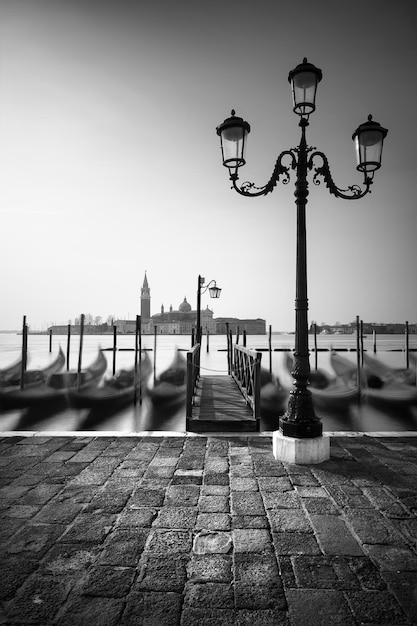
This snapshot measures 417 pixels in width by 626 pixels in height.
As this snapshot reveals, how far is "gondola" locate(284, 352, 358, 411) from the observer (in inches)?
510

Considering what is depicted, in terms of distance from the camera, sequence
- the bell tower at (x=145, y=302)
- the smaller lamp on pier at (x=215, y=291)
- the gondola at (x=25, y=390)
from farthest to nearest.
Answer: the bell tower at (x=145, y=302) → the smaller lamp on pier at (x=215, y=291) → the gondola at (x=25, y=390)

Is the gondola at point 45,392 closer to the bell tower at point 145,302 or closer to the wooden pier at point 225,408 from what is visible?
the wooden pier at point 225,408

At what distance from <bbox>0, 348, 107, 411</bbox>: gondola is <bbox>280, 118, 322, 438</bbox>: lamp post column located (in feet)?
33.6

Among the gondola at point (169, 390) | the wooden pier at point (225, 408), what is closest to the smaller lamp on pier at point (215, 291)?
the gondola at point (169, 390)

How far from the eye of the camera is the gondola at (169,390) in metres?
13.2

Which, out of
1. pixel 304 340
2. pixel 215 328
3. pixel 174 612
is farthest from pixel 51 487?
pixel 215 328

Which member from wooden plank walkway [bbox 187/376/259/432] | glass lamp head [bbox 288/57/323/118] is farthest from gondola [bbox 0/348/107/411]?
glass lamp head [bbox 288/57/323/118]

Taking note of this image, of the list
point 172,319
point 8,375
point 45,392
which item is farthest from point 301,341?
point 172,319

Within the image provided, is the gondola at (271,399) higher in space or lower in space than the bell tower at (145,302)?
lower

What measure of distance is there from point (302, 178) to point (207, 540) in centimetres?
401

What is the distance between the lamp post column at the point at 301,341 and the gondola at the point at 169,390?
28.0 ft

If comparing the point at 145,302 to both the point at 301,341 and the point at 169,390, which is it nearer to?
the point at 169,390

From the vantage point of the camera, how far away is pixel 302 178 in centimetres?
477

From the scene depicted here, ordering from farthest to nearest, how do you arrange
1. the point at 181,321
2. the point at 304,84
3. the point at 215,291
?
the point at 181,321, the point at 215,291, the point at 304,84
